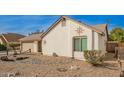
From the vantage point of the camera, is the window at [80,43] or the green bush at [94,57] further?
the window at [80,43]

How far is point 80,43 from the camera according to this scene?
1037 cm

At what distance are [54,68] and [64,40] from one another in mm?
1307

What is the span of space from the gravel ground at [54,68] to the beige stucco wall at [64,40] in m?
0.30

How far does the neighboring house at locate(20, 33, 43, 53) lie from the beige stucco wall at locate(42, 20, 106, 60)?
9.3 inches

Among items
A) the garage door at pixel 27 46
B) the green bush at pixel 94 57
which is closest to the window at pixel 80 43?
the green bush at pixel 94 57

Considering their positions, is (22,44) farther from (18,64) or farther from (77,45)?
(77,45)

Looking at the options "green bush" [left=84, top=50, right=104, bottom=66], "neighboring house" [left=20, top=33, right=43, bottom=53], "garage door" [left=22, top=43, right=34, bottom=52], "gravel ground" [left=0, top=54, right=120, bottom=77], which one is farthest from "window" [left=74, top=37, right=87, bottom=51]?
"garage door" [left=22, top=43, right=34, bottom=52]

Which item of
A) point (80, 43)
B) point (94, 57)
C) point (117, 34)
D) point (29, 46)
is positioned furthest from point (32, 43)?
point (117, 34)

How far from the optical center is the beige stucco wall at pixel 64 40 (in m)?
10.1

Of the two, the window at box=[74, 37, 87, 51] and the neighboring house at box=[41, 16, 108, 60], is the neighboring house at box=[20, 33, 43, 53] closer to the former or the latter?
the neighboring house at box=[41, 16, 108, 60]

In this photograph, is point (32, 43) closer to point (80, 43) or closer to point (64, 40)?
point (64, 40)

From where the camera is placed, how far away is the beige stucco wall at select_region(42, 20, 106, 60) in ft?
33.0

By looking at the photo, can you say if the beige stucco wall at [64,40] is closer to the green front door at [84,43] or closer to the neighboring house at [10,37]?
the green front door at [84,43]
